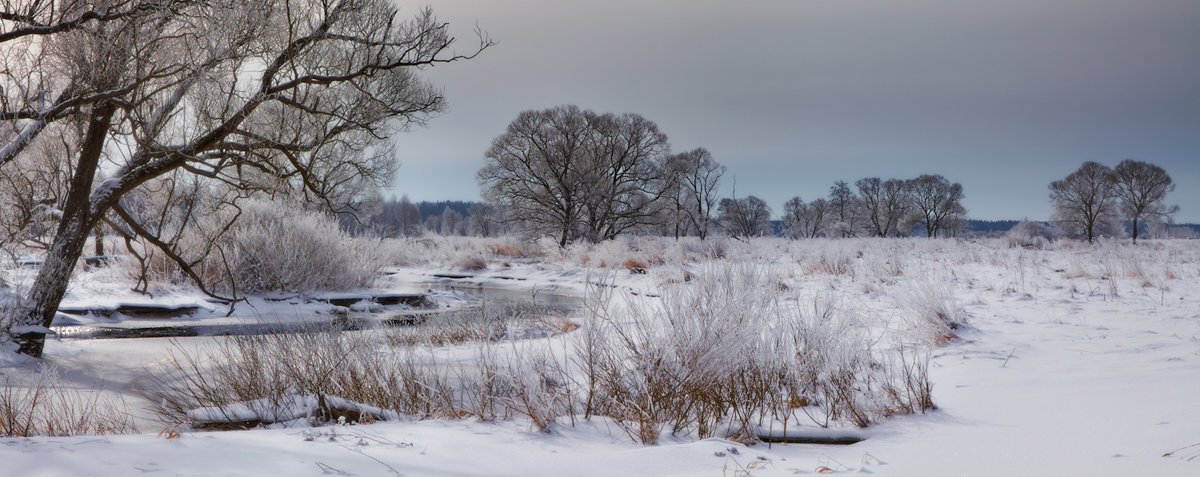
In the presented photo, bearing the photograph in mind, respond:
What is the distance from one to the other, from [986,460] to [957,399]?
1564mm

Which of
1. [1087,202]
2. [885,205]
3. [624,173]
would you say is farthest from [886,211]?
[624,173]

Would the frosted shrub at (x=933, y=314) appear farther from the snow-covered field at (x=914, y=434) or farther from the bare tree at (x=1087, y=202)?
the bare tree at (x=1087, y=202)

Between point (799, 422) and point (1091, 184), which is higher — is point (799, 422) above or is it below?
below

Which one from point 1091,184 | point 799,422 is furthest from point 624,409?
point 1091,184

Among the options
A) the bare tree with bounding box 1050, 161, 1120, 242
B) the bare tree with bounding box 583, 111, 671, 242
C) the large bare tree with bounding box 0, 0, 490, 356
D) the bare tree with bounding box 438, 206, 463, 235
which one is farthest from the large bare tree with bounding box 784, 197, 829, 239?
the large bare tree with bounding box 0, 0, 490, 356

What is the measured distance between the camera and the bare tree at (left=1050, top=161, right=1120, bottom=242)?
1448 inches

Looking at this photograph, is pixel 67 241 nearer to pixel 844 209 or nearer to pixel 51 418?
pixel 51 418

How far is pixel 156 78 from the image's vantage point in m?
6.62

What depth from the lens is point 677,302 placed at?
3.92 metres

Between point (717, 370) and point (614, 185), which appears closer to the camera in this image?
point (717, 370)

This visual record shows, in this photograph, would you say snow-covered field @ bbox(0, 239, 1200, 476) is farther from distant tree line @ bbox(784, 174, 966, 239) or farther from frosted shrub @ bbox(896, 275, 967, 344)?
distant tree line @ bbox(784, 174, 966, 239)

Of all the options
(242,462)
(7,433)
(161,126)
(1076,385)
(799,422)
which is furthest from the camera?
(161,126)

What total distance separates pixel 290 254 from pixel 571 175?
17.4 meters

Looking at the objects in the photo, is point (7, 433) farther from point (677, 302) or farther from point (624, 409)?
point (677, 302)
